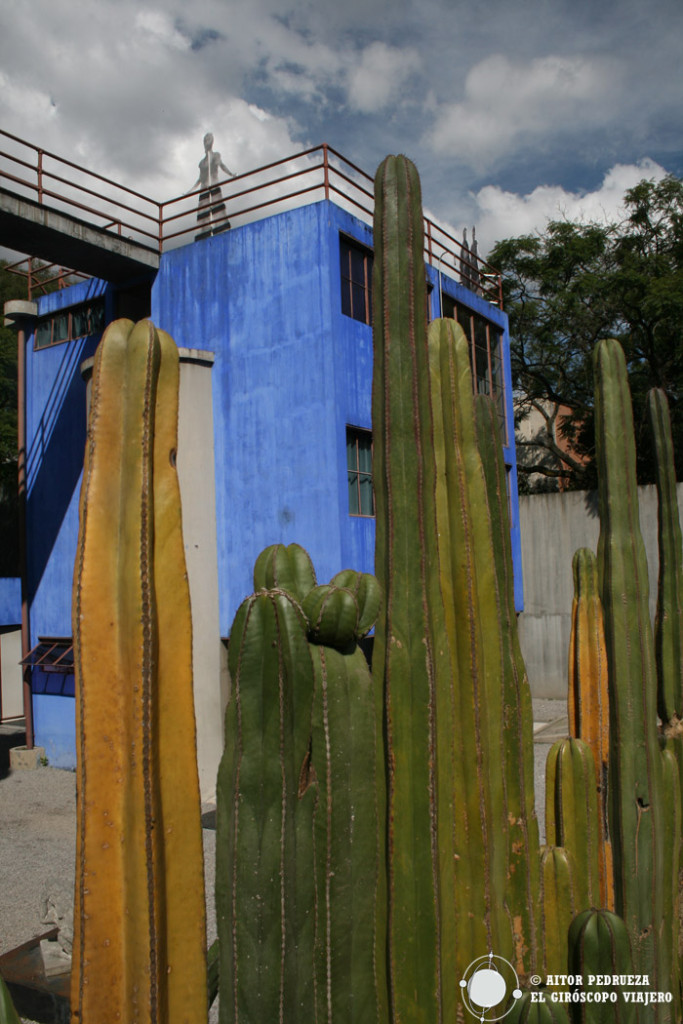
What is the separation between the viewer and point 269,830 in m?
2.17

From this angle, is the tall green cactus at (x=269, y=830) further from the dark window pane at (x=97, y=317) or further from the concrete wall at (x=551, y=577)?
the concrete wall at (x=551, y=577)

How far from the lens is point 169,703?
2.16 meters

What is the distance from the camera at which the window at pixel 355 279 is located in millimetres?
11531

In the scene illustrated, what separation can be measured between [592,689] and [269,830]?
331 centimetres

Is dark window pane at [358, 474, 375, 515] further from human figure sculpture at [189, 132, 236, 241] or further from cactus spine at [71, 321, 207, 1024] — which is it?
cactus spine at [71, 321, 207, 1024]

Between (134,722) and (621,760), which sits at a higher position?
(134,722)

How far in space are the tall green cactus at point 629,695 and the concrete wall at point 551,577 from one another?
48.7ft

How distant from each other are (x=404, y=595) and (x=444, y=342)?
1.48 m

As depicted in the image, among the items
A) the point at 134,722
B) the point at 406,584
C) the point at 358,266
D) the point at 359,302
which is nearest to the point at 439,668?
the point at 406,584

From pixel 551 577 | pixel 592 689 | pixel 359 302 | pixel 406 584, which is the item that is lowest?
pixel 592 689

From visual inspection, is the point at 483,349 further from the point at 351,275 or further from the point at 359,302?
the point at 351,275

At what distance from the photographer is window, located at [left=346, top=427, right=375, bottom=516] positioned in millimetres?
11289

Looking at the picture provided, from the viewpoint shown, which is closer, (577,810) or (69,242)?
(577,810)

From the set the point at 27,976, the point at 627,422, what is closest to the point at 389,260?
the point at 627,422
